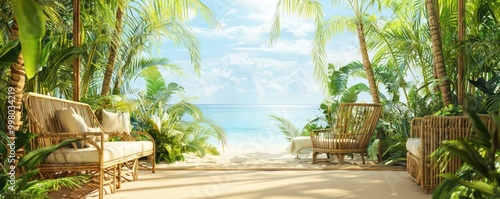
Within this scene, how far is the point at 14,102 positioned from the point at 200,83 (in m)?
26.9

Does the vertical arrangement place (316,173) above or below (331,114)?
below

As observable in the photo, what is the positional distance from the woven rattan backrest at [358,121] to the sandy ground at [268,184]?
33.1 inches

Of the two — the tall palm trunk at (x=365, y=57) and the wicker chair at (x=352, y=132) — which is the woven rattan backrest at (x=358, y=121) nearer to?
the wicker chair at (x=352, y=132)

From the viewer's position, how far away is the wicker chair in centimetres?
690

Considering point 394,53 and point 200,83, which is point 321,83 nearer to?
point 394,53

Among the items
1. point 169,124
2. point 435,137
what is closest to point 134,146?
point 435,137

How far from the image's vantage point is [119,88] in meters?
7.55

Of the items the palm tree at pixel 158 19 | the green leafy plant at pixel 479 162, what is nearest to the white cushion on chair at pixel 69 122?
the palm tree at pixel 158 19

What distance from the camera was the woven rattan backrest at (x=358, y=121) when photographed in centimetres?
689

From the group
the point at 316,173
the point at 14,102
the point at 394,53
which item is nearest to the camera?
the point at 14,102

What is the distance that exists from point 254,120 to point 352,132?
1927 centimetres

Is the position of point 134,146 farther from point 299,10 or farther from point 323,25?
point 323,25

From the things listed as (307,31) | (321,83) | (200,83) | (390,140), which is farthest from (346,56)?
(390,140)

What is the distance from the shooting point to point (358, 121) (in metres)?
7.00
